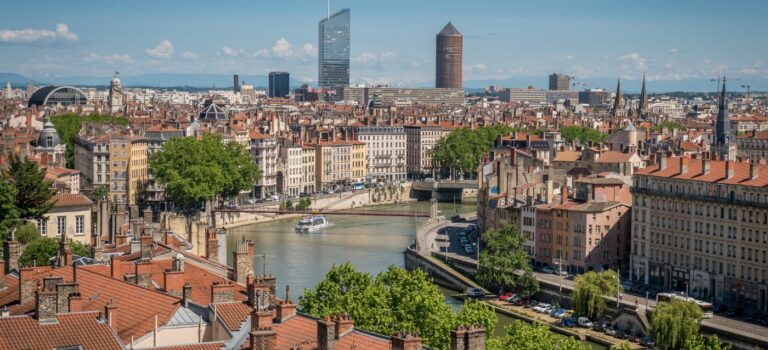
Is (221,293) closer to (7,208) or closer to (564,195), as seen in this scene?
(7,208)

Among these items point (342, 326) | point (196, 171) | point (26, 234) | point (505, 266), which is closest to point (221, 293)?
point (342, 326)

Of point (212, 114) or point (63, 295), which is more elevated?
point (63, 295)

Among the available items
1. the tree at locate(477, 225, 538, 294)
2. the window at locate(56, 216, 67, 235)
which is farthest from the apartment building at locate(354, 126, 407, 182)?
the window at locate(56, 216, 67, 235)

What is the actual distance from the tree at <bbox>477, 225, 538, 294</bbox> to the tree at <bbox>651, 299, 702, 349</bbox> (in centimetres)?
594

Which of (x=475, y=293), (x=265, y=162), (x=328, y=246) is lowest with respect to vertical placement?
(x=328, y=246)

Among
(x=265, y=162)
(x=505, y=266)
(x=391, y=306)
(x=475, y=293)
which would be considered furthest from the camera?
(x=265, y=162)

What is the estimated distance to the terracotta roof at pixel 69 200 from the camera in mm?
31875

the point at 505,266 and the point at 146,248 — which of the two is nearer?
the point at 146,248

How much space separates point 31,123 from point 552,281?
154ft

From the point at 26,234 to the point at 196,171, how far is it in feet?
91.3

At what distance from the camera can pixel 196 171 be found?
5406 cm

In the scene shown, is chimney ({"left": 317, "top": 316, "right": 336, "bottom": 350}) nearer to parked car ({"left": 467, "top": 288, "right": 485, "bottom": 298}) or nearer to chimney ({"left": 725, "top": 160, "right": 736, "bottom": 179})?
parked car ({"left": 467, "top": 288, "right": 485, "bottom": 298})

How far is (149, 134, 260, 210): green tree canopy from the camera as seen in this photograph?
177 ft

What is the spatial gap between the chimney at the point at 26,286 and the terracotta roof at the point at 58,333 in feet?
5.90
